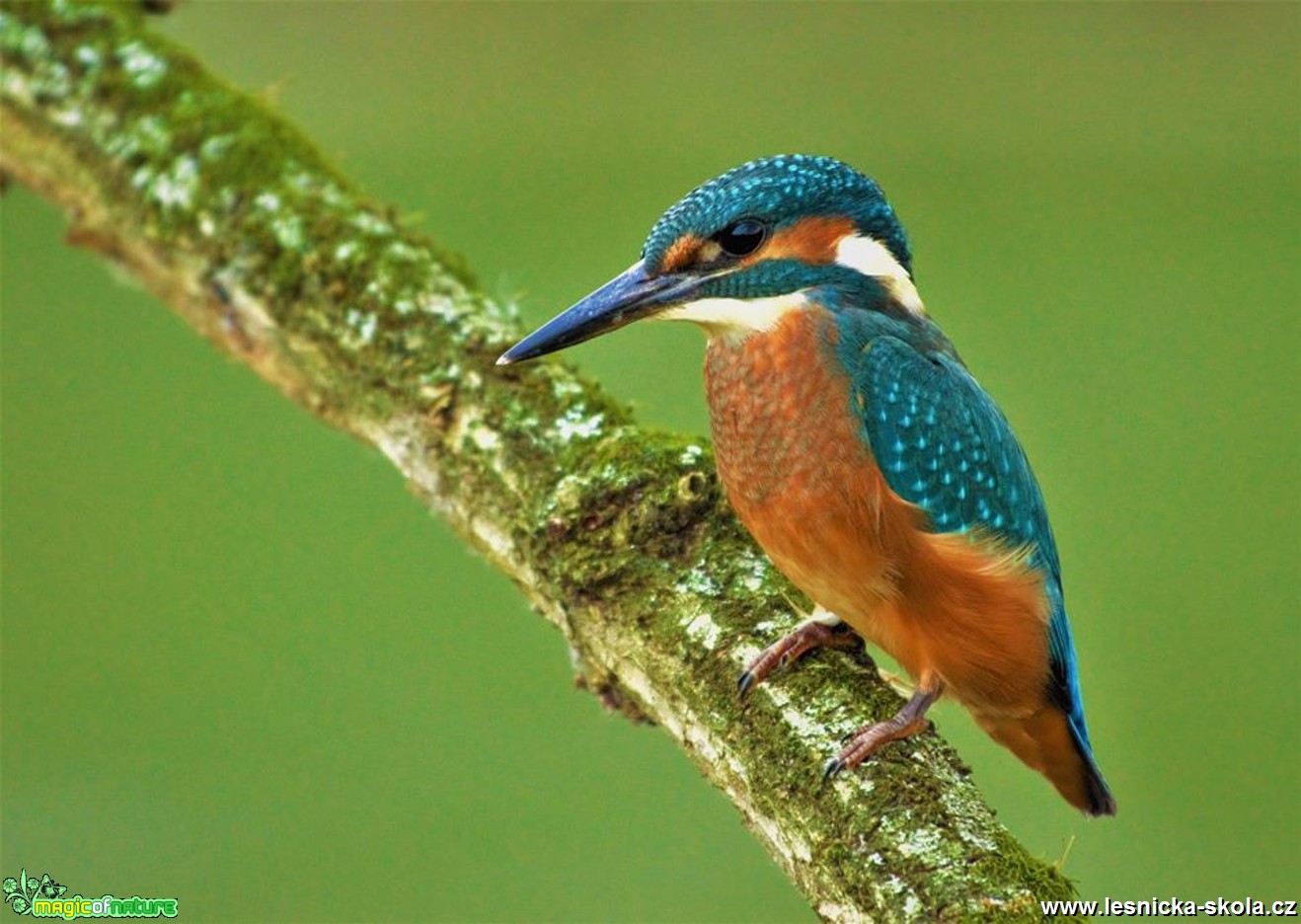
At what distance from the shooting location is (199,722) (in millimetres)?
4195

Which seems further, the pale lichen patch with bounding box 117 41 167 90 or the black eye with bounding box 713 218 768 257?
the pale lichen patch with bounding box 117 41 167 90

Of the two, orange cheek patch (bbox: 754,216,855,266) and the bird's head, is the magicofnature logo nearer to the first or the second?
the bird's head

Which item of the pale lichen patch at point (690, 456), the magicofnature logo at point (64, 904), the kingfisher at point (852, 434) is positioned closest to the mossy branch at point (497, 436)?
the pale lichen patch at point (690, 456)

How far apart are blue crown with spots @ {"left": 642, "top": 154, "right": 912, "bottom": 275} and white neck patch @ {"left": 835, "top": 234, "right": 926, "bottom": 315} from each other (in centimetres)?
2

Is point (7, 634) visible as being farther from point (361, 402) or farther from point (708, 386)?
point (708, 386)

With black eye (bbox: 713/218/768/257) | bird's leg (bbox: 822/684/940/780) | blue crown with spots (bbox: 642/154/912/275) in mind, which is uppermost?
blue crown with spots (bbox: 642/154/912/275)

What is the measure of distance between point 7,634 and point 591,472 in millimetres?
2958

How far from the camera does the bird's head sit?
2.02 metres

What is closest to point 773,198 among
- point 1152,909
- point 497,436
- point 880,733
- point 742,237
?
point 742,237

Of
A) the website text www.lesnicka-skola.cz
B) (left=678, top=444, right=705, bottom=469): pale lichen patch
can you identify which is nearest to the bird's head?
(left=678, top=444, right=705, bottom=469): pale lichen patch

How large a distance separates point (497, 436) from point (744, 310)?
442 millimetres

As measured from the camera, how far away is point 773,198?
2023 mm

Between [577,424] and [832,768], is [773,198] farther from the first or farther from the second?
[832,768]

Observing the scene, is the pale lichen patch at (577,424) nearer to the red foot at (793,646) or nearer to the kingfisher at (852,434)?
the kingfisher at (852,434)
